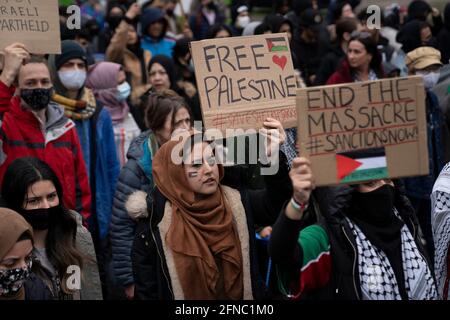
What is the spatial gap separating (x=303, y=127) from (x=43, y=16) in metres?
2.41

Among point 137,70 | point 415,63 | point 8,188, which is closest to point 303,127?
point 8,188

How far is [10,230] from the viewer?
13.0 ft

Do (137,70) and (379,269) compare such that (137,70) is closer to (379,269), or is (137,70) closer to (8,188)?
(8,188)

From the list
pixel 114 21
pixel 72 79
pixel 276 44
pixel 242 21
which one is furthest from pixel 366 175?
pixel 242 21

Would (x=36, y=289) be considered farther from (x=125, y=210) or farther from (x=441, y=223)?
(x=441, y=223)

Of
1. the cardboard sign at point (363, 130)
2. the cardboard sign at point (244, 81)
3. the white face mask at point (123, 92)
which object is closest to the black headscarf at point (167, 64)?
the white face mask at point (123, 92)

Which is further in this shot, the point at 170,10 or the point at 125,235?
the point at 170,10

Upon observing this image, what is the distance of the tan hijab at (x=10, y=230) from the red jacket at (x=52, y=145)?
5.42ft

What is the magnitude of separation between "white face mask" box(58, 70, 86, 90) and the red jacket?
69 centimetres

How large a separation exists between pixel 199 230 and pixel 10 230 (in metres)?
0.92

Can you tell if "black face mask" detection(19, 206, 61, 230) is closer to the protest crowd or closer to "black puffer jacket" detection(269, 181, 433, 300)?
the protest crowd

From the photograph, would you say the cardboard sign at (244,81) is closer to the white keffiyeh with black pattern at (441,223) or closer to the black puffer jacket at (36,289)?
the white keffiyeh with black pattern at (441,223)

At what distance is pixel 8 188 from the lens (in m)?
4.64

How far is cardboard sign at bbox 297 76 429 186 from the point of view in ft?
12.2
